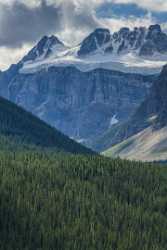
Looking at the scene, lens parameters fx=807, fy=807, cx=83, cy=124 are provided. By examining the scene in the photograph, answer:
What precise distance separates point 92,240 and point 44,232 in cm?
1197

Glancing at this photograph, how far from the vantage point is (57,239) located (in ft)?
643

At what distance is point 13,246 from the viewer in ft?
609

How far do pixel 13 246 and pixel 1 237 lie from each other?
5.52 meters

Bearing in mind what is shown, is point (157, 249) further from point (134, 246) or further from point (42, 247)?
point (42, 247)

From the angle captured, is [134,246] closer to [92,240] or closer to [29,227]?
[92,240]

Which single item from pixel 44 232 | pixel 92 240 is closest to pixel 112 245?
pixel 92 240

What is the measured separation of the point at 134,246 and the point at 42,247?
Answer: 2404 cm

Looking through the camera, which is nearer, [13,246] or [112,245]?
[13,246]

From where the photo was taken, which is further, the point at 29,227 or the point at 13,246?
the point at 29,227

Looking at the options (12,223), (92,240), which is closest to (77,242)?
(92,240)

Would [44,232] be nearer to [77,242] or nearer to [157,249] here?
[77,242]

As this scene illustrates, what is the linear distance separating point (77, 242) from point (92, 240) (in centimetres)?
444

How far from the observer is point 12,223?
199750 millimetres

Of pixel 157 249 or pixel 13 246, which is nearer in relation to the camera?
pixel 13 246
